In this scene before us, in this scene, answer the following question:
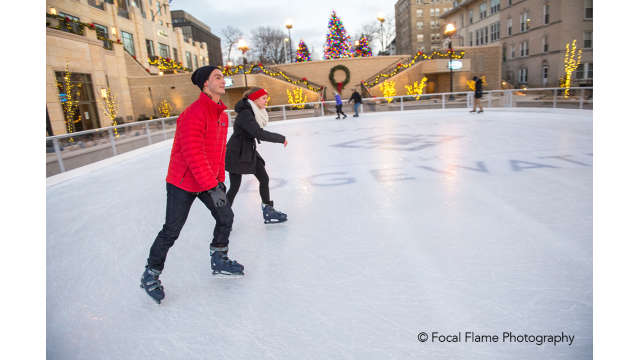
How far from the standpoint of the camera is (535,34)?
32750mm

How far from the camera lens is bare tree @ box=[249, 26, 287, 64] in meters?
59.5

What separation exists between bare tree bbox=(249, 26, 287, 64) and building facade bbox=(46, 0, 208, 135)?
2135 centimetres

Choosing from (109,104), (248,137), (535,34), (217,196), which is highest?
(535,34)

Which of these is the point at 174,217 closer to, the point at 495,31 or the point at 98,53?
the point at 98,53

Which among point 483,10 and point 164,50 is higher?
point 483,10

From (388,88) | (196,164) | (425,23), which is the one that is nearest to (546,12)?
(388,88)

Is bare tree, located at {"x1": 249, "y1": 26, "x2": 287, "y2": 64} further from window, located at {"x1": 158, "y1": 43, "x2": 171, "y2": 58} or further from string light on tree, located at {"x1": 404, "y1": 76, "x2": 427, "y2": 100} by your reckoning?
string light on tree, located at {"x1": 404, "y1": 76, "x2": 427, "y2": 100}

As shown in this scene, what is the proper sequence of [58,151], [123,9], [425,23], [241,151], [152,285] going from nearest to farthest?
[152,285] < [241,151] < [58,151] < [123,9] < [425,23]

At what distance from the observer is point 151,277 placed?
237 cm

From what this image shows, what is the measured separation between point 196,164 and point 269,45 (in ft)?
205
